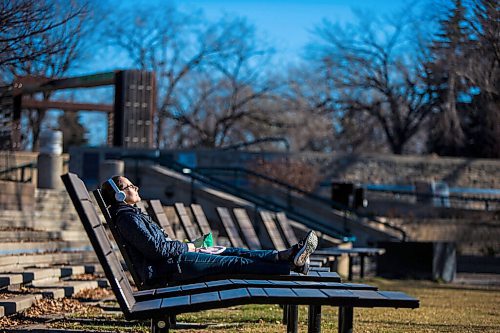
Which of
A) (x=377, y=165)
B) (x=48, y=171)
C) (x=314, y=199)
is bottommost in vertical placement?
(x=314, y=199)

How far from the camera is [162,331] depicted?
20.4ft

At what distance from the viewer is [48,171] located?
23.2 metres

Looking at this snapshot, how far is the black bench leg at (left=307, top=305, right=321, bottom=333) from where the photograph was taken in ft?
22.0

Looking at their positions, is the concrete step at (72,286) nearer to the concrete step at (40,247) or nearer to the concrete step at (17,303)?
the concrete step at (17,303)

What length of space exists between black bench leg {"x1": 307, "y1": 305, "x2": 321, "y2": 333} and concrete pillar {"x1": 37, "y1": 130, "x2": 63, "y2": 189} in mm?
16909

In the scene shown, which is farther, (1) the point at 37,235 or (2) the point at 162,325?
(1) the point at 37,235

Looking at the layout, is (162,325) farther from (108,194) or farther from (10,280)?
(10,280)

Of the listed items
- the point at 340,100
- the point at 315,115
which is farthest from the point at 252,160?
the point at 315,115

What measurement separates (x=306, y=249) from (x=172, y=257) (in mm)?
1016

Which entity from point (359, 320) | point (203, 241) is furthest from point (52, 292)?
A: point (359, 320)

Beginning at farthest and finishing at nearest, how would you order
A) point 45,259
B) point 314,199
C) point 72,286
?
point 314,199
point 45,259
point 72,286

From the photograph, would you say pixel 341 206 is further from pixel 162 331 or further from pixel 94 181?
pixel 162 331

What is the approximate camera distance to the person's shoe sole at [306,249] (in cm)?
700

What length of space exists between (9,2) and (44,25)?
85 cm
